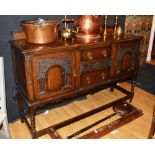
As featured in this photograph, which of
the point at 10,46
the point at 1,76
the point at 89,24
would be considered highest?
the point at 89,24

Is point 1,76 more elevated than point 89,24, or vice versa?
point 89,24

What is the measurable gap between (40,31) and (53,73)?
0.44 metres

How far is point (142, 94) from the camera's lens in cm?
335

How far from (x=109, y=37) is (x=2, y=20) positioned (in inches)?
49.7

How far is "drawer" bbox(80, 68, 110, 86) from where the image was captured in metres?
2.18

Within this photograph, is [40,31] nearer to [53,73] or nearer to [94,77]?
[53,73]

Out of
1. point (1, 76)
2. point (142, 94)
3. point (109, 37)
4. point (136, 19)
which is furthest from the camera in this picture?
point (136, 19)

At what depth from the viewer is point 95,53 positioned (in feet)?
6.93

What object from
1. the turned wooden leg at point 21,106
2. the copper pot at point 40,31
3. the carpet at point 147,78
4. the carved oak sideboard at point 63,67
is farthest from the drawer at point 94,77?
the carpet at point 147,78

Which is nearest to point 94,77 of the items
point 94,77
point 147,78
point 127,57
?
point 94,77

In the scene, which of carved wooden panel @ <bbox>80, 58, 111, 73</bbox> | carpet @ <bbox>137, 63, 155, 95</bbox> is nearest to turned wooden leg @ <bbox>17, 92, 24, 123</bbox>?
carved wooden panel @ <bbox>80, 58, 111, 73</bbox>
